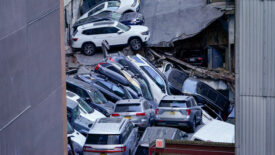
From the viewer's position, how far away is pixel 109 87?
22.5m


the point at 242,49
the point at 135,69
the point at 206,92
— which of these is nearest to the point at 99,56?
the point at 135,69

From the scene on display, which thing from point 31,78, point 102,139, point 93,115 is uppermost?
point 31,78

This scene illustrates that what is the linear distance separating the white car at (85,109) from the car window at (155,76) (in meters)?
4.76

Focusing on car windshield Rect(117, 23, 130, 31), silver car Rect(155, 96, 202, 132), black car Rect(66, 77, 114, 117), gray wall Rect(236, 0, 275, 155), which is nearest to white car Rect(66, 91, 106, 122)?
black car Rect(66, 77, 114, 117)

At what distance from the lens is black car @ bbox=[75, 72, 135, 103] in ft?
73.1

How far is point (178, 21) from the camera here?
102 feet

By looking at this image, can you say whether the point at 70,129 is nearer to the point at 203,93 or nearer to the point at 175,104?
the point at 175,104

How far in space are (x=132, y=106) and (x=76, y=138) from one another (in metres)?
3.27

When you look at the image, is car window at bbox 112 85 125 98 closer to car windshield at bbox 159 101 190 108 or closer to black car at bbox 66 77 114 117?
black car at bbox 66 77 114 117

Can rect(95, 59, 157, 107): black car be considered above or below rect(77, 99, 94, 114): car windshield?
above

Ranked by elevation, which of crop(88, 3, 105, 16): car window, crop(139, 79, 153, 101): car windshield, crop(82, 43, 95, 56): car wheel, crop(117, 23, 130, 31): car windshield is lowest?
crop(139, 79, 153, 101): car windshield

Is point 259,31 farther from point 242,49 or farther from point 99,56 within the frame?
point 99,56

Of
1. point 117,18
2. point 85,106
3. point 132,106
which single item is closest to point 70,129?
point 85,106

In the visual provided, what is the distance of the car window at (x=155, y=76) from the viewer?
77.9ft
